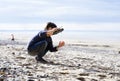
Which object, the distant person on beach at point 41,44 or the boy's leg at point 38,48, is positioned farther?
the boy's leg at point 38,48

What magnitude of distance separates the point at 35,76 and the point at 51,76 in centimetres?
52

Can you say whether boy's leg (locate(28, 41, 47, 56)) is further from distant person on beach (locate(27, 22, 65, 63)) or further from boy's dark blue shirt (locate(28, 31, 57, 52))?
boy's dark blue shirt (locate(28, 31, 57, 52))

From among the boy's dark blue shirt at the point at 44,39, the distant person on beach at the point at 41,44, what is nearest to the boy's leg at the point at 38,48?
the distant person on beach at the point at 41,44

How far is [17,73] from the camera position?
12.1m

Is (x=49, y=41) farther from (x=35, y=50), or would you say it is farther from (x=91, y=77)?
(x=91, y=77)

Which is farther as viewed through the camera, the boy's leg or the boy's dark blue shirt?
the boy's leg

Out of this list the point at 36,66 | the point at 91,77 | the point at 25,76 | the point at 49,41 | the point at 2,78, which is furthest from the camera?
the point at 49,41

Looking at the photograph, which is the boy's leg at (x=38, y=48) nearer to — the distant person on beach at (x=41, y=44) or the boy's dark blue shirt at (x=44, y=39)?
the distant person on beach at (x=41, y=44)

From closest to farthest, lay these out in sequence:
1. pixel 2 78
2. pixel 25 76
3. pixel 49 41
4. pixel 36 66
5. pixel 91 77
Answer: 1. pixel 2 78
2. pixel 25 76
3. pixel 91 77
4. pixel 36 66
5. pixel 49 41

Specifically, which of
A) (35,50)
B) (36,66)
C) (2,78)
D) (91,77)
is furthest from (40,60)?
(2,78)

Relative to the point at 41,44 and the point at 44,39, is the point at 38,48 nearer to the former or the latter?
the point at 41,44

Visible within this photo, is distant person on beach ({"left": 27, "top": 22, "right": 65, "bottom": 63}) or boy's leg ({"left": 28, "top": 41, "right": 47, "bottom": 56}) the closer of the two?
distant person on beach ({"left": 27, "top": 22, "right": 65, "bottom": 63})

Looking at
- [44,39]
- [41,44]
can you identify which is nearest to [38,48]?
[41,44]

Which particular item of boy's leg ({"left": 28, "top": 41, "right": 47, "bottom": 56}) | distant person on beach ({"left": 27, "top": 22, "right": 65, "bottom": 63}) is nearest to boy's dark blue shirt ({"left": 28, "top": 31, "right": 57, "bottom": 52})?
distant person on beach ({"left": 27, "top": 22, "right": 65, "bottom": 63})
